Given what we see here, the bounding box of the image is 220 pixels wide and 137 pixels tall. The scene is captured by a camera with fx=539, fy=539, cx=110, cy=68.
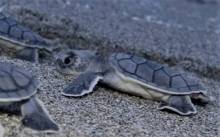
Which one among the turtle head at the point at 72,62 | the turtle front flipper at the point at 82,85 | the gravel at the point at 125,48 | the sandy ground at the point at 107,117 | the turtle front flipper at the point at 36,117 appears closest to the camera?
the turtle front flipper at the point at 36,117

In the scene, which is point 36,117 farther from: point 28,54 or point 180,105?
point 28,54

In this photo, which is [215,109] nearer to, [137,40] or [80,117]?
[80,117]

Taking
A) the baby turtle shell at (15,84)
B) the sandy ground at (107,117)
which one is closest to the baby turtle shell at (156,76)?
the sandy ground at (107,117)

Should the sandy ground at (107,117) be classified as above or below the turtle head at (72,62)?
below

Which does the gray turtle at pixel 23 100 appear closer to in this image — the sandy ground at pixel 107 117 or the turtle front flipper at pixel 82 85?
the sandy ground at pixel 107 117

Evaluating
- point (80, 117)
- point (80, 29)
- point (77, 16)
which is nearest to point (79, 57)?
point (80, 117)

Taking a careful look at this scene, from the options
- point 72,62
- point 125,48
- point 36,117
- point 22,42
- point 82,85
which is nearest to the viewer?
point 36,117

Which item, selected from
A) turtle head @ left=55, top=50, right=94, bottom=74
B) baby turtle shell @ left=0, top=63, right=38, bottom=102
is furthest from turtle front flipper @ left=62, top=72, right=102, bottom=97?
baby turtle shell @ left=0, top=63, right=38, bottom=102

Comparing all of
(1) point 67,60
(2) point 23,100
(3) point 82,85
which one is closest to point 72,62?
(1) point 67,60
